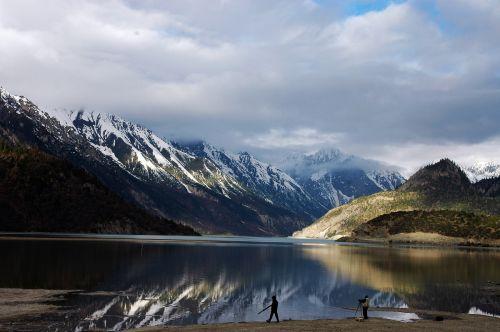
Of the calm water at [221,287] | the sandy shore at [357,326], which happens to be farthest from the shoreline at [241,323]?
the calm water at [221,287]

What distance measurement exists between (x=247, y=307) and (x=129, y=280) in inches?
1211

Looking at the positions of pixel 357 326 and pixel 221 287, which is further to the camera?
pixel 221 287

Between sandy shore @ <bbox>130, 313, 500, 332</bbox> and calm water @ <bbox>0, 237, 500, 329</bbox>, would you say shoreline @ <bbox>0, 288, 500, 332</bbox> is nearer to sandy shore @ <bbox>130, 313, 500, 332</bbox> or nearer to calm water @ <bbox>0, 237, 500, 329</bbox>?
sandy shore @ <bbox>130, 313, 500, 332</bbox>

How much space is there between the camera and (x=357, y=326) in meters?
64.5

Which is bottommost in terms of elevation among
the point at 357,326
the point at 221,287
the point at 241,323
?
the point at 241,323

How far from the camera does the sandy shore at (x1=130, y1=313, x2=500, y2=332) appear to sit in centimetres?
6144

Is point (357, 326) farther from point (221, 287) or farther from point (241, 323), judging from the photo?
point (221, 287)

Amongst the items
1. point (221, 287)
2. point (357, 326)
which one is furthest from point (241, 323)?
point (221, 287)

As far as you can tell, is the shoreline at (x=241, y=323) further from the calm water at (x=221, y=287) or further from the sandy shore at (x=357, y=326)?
the calm water at (x=221, y=287)

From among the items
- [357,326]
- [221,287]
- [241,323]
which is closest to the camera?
[357,326]

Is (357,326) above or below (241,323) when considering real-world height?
above

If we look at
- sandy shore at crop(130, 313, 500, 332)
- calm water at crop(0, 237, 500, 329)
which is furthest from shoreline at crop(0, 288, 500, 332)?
calm water at crop(0, 237, 500, 329)

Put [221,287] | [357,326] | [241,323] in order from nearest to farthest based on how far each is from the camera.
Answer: [357,326]
[241,323]
[221,287]

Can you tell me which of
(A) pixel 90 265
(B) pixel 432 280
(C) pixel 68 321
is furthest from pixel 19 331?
(B) pixel 432 280
